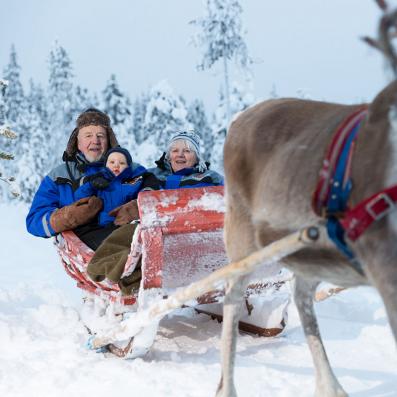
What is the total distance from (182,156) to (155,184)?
44 centimetres

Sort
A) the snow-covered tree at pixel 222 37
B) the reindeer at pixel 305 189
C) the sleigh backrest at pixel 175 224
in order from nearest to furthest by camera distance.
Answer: the reindeer at pixel 305 189, the sleigh backrest at pixel 175 224, the snow-covered tree at pixel 222 37

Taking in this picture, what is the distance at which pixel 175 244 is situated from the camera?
4.36 m

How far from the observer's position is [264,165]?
273 centimetres

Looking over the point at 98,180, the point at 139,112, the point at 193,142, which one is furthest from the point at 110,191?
the point at 139,112

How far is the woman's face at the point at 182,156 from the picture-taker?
5.90 meters

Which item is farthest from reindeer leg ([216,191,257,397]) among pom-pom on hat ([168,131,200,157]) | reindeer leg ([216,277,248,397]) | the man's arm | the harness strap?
pom-pom on hat ([168,131,200,157])

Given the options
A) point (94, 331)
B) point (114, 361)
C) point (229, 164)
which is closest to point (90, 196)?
point (94, 331)

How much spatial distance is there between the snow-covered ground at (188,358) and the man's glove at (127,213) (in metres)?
1.08

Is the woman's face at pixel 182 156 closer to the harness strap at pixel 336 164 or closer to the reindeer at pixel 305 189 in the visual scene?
the reindeer at pixel 305 189

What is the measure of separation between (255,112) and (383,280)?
1.52m

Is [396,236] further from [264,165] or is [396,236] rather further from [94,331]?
[94,331]

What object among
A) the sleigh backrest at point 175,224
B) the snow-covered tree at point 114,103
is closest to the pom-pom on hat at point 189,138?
the sleigh backrest at point 175,224

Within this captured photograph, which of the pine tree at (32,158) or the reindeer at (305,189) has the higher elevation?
the reindeer at (305,189)

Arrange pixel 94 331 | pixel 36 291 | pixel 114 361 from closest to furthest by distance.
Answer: pixel 114 361
pixel 94 331
pixel 36 291
